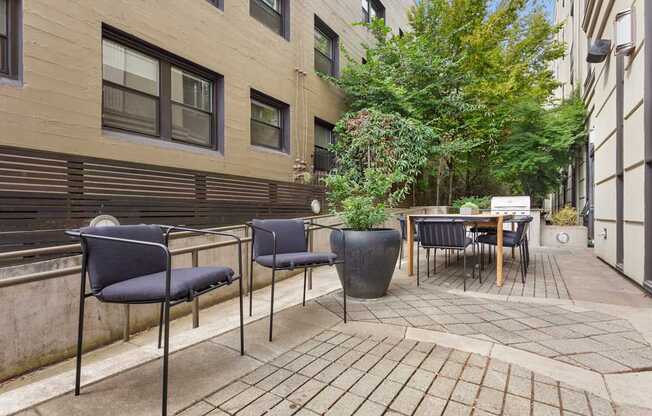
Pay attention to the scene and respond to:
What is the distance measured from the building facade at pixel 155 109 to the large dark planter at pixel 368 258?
6.23ft

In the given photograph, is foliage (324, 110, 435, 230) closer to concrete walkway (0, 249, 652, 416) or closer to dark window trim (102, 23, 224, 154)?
dark window trim (102, 23, 224, 154)

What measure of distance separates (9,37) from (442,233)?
4998 mm

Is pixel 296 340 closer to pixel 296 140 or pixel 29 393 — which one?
pixel 29 393

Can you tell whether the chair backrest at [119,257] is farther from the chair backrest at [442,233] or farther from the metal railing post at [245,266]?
the chair backrest at [442,233]

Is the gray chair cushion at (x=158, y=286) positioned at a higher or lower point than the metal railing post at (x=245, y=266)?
higher

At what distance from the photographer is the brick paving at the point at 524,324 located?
2.18 m

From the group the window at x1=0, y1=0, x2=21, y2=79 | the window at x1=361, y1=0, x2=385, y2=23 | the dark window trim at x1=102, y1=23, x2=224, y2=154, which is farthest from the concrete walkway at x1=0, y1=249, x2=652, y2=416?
the window at x1=361, y1=0, x2=385, y2=23

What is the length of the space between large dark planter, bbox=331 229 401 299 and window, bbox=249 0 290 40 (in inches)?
201

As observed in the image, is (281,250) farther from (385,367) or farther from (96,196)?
(96,196)

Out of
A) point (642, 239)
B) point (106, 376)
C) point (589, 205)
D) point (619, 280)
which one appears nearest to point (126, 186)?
point (106, 376)

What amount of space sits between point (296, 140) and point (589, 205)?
696cm

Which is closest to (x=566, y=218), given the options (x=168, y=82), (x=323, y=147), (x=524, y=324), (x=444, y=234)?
(x=444, y=234)

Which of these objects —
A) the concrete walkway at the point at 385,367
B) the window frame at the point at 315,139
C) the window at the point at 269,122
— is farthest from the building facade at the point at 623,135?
the window at the point at 269,122

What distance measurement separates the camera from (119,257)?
182 cm
